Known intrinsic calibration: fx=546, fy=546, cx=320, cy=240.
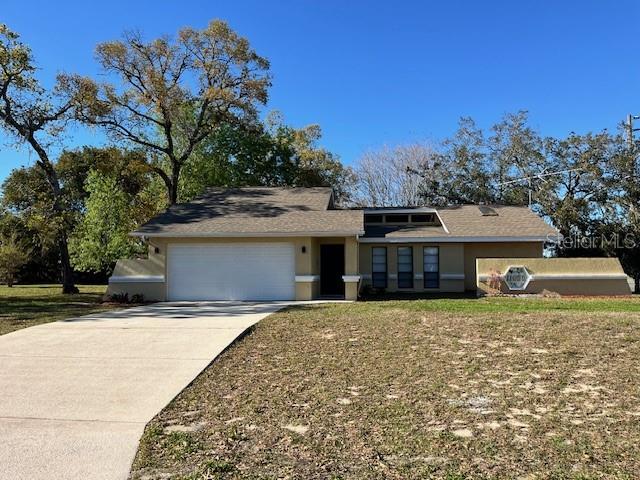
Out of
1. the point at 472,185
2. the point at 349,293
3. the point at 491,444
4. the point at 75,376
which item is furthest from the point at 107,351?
the point at 472,185

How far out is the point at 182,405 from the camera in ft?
20.3

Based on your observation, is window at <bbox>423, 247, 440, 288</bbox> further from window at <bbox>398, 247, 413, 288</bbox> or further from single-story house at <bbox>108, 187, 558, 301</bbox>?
window at <bbox>398, 247, 413, 288</bbox>

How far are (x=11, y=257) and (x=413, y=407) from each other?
3224 centimetres

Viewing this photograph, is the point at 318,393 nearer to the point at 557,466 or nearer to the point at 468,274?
the point at 557,466

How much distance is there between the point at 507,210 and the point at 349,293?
10.3m

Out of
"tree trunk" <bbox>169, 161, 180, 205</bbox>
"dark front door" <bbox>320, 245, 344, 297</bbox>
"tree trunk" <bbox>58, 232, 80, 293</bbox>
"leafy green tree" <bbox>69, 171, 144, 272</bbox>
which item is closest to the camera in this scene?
"dark front door" <bbox>320, 245, 344, 297</bbox>

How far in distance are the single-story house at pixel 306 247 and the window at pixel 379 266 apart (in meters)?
0.04

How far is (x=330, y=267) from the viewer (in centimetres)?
2142

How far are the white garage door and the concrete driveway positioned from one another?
5372 mm

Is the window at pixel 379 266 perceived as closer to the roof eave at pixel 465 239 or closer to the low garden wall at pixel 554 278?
the roof eave at pixel 465 239

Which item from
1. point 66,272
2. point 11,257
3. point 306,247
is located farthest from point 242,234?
point 11,257

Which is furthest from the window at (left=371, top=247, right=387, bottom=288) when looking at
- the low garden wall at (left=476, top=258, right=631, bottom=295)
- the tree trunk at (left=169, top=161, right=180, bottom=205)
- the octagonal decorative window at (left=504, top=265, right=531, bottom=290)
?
the tree trunk at (left=169, top=161, right=180, bottom=205)

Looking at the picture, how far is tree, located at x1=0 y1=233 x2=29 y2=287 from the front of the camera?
3180 cm

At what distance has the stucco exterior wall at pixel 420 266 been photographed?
70.4ft
